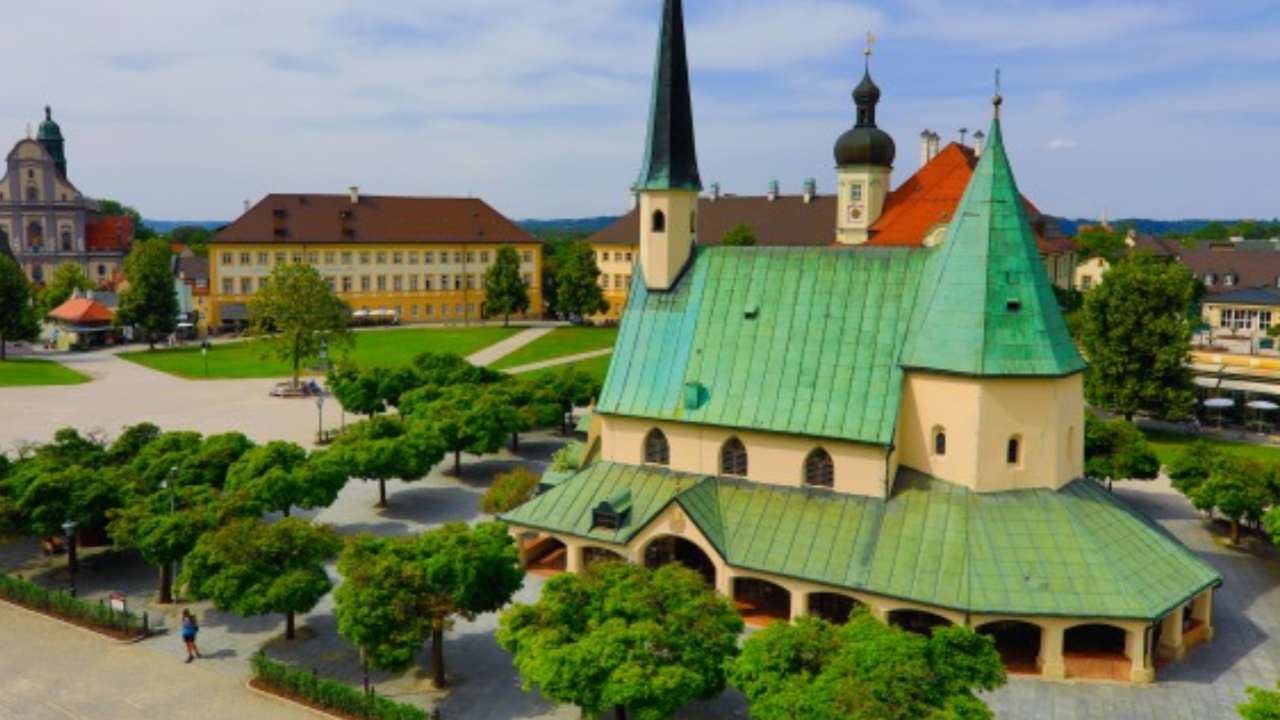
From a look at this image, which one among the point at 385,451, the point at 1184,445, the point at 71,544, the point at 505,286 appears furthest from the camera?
the point at 505,286

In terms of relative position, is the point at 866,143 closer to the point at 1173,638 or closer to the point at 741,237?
the point at 741,237

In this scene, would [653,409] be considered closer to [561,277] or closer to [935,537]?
[935,537]

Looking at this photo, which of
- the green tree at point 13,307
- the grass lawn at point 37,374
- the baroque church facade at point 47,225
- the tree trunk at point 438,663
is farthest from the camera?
the baroque church facade at point 47,225

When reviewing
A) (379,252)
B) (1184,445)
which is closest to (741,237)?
(379,252)

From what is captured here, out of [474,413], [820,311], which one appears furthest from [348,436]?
[820,311]

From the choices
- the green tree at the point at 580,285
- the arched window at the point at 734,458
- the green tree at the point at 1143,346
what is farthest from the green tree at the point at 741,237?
the arched window at the point at 734,458

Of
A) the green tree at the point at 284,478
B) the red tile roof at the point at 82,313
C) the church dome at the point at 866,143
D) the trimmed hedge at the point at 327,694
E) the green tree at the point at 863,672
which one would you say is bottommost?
the trimmed hedge at the point at 327,694

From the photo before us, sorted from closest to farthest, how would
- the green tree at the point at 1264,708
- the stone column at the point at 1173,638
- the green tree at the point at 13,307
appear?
1. the green tree at the point at 1264,708
2. the stone column at the point at 1173,638
3. the green tree at the point at 13,307

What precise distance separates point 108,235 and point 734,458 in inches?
5674

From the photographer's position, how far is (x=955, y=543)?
1225 inches

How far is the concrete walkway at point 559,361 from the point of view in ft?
287

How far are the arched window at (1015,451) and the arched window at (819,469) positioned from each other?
18.6 ft

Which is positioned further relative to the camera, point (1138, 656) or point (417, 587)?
point (1138, 656)

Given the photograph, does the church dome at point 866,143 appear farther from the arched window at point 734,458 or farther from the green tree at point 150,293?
the green tree at point 150,293
